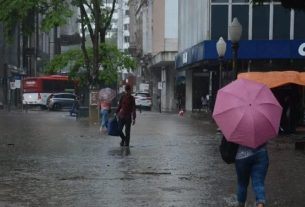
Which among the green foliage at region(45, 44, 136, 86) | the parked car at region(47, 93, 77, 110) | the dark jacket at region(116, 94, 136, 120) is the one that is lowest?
the parked car at region(47, 93, 77, 110)

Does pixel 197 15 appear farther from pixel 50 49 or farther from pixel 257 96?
pixel 50 49

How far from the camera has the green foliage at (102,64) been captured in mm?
40906

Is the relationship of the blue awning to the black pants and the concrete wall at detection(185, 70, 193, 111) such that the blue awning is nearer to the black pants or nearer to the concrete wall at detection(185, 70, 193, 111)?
the concrete wall at detection(185, 70, 193, 111)

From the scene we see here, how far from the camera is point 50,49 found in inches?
4053

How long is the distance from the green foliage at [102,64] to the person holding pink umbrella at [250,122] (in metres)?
31.9

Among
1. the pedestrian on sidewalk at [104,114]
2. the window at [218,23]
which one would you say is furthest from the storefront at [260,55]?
the pedestrian on sidewalk at [104,114]

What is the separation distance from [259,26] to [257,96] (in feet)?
99.6

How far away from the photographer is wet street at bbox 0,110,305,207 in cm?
1017

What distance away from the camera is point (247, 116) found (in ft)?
25.9

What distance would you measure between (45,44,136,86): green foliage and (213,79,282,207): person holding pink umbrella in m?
31.9

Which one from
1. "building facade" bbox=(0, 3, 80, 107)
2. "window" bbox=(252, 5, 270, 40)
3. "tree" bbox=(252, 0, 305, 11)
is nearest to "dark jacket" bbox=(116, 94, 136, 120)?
"tree" bbox=(252, 0, 305, 11)

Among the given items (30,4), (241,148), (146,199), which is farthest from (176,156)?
(30,4)

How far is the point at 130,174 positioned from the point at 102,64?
94.4 ft

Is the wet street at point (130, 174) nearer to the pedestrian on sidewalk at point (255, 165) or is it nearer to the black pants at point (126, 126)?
the black pants at point (126, 126)
